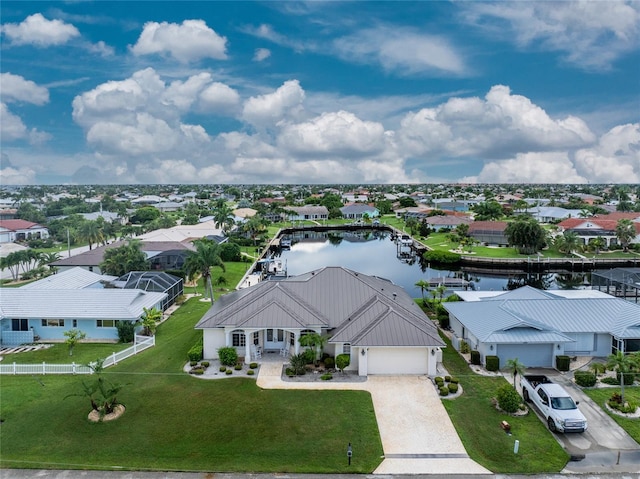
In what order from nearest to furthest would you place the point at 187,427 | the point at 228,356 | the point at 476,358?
the point at 187,427 < the point at 228,356 < the point at 476,358

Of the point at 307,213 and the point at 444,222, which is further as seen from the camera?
the point at 307,213

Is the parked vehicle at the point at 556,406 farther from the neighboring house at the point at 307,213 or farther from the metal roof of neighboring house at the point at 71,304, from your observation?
the neighboring house at the point at 307,213

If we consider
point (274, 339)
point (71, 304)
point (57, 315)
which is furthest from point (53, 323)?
point (274, 339)

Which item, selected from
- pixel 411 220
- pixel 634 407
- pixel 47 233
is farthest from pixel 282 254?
pixel 634 407

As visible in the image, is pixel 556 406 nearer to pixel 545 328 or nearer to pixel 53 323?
Answer: pixel 545 328

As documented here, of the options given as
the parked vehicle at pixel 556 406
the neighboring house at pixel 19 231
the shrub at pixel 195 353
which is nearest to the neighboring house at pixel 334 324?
the shrub at pixel 195 353

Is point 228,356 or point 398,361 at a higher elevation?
point 228,356

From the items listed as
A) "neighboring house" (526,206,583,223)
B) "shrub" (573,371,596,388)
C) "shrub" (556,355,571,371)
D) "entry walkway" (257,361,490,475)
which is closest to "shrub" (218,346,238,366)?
"entry walkway" (257,361,490,475)
